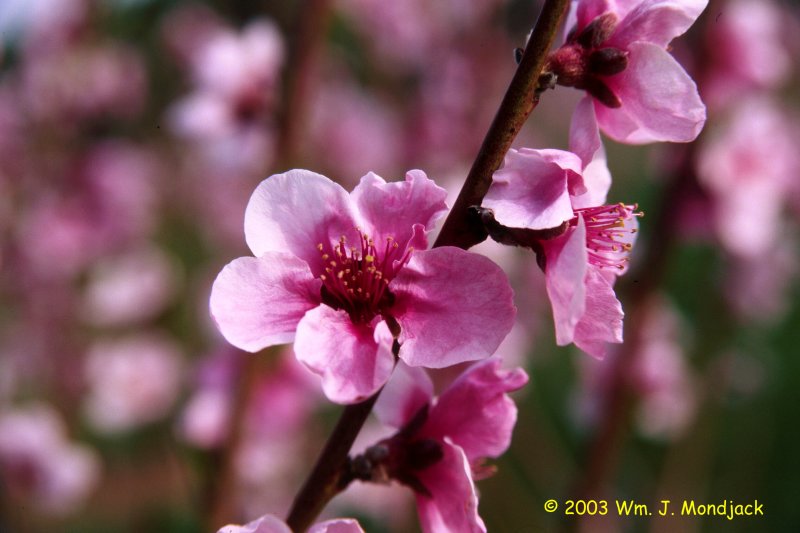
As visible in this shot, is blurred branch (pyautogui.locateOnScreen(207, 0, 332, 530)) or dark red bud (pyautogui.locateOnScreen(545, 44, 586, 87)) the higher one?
dark red bud (pyautogui.locateOnScreen(545, 44, 586, 87))

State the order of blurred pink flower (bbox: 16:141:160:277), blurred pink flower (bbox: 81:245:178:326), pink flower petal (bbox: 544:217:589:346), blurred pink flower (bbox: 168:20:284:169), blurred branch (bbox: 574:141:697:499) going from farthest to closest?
blurred pink flower (bbox: 81:245:178:326), blurred pink flower (bbox: 16:141:160:277), blurred branch (bbox: 574:141:697:499), blurred pink flower (bbox: 168:20:284:169), pink flower petal (bbox: 544:217:589:346)

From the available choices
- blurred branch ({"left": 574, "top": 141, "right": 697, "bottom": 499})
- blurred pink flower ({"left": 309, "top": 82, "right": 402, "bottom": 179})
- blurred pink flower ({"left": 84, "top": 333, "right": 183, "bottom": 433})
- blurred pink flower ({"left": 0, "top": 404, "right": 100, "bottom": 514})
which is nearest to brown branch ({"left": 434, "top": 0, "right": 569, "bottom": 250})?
blurred branch ({"left": 574, "top": 141, "right": 697, "bottom": 499})

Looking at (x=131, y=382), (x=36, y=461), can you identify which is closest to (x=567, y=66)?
(x=36, y=461)

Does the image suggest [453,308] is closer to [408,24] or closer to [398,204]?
[398,204]

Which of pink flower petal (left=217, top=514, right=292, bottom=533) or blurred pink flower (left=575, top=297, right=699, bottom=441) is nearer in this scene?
pink flower petal (left=217, top=514, right=292, bottom=533)

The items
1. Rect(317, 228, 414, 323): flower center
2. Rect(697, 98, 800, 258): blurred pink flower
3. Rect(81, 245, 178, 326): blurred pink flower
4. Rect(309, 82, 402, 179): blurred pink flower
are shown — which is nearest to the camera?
Rect(317, 228, 414, 323): flower center

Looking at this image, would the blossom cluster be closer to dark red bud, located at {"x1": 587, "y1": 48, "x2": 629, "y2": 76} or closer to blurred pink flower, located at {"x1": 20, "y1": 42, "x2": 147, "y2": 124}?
dark red bud, located at {"x1": 587, "y1": 48, "x2": 629, "y2": 76}

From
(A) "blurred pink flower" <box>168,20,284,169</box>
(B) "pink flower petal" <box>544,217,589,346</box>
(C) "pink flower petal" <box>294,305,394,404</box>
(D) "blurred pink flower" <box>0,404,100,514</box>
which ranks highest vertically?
(B) "pink flower petal" <box>544,217,589,346</box>
